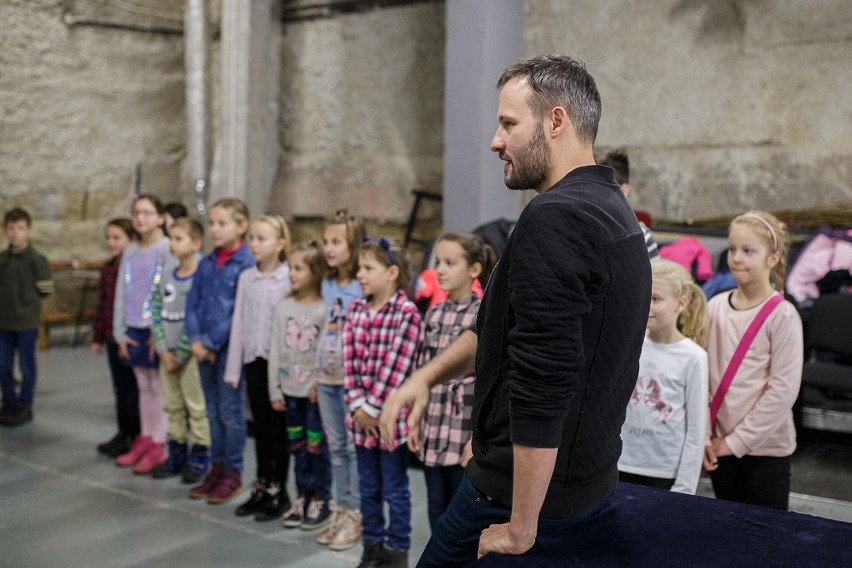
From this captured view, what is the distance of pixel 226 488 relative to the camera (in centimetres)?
458

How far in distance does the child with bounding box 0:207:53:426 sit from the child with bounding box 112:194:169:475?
127 cm

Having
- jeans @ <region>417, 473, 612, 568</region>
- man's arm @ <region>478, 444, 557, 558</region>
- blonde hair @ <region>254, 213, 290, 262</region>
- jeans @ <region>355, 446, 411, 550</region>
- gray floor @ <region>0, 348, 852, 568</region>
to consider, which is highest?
blonde hair @ <region>254, 213, 290, 262</region>

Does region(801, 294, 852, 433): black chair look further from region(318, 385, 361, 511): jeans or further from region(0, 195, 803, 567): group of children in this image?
region(318, 385, 361, 511): jeans

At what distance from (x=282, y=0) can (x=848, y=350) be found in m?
6.25

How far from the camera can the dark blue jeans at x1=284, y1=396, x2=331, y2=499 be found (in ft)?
13.9

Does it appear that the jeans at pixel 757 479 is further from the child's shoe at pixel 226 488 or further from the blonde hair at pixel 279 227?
the child's shoe at pixel 226 488

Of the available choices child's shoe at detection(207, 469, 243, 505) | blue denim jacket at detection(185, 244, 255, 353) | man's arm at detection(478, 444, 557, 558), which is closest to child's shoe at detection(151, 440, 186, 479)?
child's shoe at detection(207, 469, 243, 505)

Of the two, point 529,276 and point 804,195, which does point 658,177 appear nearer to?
point 804,195

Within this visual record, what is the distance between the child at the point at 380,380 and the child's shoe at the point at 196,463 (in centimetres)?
152

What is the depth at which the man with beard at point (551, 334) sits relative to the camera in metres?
1.70

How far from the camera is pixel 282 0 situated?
8773 millimetres

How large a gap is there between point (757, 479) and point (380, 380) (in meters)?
1.47

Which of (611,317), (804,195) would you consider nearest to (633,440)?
(611,317)

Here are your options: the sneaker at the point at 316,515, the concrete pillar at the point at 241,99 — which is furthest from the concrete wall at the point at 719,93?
the sneaker at the point at 316,515
